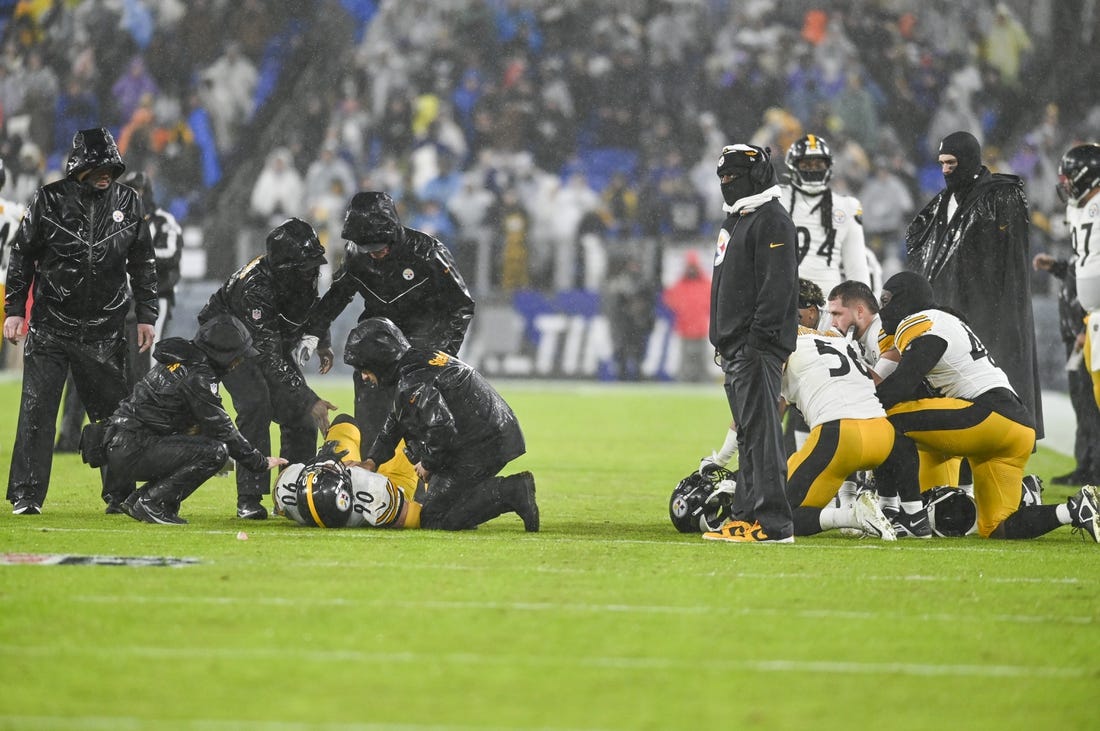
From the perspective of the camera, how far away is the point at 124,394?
8977 millimetres

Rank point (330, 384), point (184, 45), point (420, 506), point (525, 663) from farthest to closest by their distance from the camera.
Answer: point (184, 45) < point (330, 384) < point (420, 506) < point (525, 663)

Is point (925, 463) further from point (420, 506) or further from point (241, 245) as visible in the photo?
point (241, 245)

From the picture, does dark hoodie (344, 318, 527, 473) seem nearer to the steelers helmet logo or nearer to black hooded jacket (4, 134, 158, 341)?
the steelers helmet logo

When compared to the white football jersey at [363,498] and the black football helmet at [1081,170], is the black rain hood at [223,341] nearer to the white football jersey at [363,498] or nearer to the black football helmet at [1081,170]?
the white football jersey at [363,498]

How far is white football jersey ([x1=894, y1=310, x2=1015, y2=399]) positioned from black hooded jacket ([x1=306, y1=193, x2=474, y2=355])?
2.61 metres

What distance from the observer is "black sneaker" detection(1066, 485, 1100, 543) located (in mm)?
7926

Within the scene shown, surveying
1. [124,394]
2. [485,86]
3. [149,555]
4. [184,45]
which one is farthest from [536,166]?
[149,555]

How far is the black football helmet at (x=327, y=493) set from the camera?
26.5 ft

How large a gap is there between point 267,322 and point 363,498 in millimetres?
1574

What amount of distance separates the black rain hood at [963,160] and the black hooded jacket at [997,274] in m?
0.05

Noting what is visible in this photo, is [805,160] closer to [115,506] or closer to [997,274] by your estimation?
[997,274]

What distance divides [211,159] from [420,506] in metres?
20.1

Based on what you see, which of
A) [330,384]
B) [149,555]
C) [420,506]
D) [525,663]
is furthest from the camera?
[330,384]

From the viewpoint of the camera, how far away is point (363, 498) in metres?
8.11
